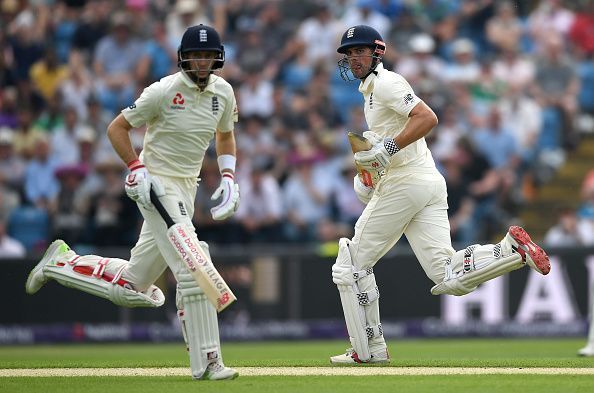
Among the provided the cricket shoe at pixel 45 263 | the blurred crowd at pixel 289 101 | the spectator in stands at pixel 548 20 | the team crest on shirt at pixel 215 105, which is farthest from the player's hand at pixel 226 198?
the spectator in stands at pixel 548 20

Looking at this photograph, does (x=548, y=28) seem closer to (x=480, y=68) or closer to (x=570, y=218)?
(x=480, y=68)

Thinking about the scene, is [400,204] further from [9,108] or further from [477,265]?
[9,108]

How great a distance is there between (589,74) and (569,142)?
3.32 ft

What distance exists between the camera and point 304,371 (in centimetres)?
827

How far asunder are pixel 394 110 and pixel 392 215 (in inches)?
28.7

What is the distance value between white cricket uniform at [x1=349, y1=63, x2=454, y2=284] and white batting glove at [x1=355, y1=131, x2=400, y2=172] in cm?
27

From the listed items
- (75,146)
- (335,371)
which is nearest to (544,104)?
(75,146)

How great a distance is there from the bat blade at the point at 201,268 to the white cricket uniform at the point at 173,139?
0.51ft

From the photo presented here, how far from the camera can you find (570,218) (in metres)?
14.3

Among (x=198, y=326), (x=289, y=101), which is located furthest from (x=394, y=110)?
(x=289, y=101)

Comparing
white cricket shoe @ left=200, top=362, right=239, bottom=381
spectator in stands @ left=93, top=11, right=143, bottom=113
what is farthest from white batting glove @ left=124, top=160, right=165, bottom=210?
spectator in stands @ left=93, top=11, right=143, bottom=113

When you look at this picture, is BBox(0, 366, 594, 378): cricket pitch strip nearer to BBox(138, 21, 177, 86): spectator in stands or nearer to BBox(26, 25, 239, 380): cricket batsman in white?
BBox(26, 25, 239, 380): cricket batsman in white

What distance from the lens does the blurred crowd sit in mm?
14711

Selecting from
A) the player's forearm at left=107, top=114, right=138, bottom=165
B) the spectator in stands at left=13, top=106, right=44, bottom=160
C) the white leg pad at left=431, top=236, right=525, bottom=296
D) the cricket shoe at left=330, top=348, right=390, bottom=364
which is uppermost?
the spectator in stands at left=13, top=106, right=44, bottom=160
